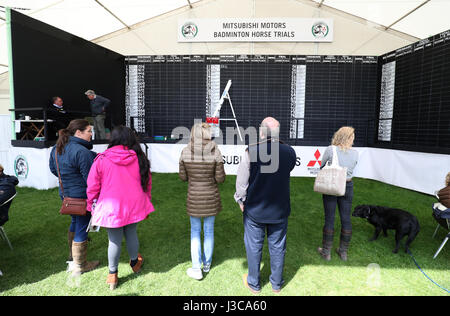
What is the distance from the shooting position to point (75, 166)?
1.92 meters

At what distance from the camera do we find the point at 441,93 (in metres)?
4.41

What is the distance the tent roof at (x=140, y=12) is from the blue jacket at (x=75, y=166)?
5.56 m

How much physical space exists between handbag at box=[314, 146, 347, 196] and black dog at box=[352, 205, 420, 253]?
2.66 ft

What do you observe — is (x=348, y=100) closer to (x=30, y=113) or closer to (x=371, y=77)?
(x=371, y=77)

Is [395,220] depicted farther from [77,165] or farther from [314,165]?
[314,165]

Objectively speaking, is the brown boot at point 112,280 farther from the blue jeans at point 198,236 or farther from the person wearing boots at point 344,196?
the person wearing boots at point 344,196

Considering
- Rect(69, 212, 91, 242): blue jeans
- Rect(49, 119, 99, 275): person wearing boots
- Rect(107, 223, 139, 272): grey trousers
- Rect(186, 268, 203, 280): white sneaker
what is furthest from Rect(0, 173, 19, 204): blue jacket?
Rect(186, 268, 203, 280): white sneaker

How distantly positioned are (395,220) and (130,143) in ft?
8.63

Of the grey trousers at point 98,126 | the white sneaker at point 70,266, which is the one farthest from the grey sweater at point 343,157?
the grey trousers at point 98,126

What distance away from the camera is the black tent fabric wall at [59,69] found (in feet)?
15.1

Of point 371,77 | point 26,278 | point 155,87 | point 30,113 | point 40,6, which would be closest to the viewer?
point 26,278

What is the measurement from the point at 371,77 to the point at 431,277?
17.7 ft

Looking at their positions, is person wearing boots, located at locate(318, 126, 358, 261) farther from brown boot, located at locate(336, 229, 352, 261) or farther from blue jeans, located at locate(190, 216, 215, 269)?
blue jeans, located at locate(190, 216, 215, 269)
